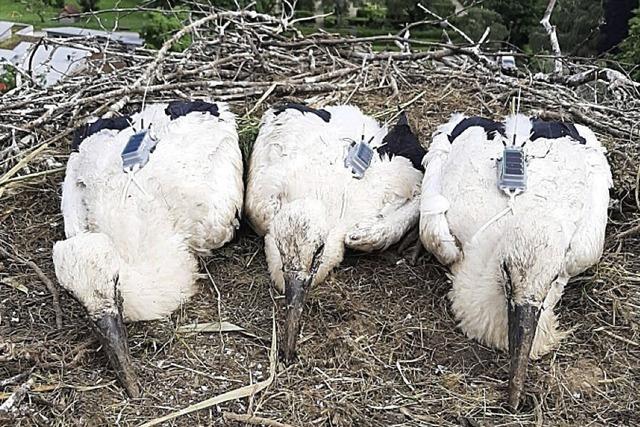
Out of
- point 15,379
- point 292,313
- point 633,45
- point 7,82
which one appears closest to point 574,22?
point 633,45

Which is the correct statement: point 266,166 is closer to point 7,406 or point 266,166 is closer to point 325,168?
point 325,168

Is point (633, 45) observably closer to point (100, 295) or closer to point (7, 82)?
point (7, 82)

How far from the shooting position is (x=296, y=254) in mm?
2926

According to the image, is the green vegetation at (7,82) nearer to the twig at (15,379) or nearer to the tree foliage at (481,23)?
the twig at (15,379)

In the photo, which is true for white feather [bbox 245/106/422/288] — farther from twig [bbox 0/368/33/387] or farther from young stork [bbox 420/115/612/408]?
twig [bbox 0/368/33/387]

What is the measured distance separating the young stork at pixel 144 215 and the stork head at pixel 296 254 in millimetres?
474

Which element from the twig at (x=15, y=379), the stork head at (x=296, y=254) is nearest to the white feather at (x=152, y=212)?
the twig at (x=15, y=379)

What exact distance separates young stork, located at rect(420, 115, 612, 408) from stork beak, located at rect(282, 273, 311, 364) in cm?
64

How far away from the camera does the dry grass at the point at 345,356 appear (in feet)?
8.86

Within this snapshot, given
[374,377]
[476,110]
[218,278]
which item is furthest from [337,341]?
[476,110]

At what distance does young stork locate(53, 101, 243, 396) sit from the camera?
274cm

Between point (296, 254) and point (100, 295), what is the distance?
0.73 metres

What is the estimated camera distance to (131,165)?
132 inches

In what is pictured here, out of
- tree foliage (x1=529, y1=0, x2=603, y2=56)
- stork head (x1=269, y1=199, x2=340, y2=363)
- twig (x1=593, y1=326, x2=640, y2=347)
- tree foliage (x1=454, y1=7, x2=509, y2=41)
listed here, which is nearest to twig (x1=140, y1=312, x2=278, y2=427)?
stork head (x1=269, y1=199, x2=340, y2=363)
